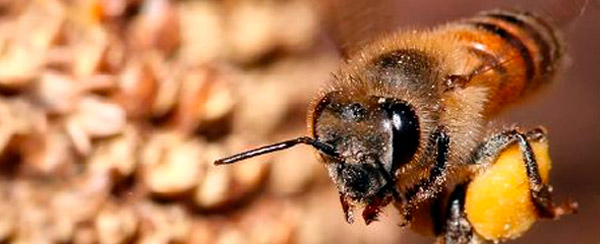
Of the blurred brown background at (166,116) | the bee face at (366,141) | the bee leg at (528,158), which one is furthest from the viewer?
the blurred brown background at (166,116)

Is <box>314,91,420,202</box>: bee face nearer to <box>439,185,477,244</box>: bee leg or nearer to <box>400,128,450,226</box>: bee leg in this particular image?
<box>400,128,450,226</box>: bee leg

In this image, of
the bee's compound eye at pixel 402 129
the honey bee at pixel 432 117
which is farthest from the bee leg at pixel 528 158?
the bee's compound eye at pixel 402 129

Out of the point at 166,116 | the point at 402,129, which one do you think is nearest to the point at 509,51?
the point at 402,129

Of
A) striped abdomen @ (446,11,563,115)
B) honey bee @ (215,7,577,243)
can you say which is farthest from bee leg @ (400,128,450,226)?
striped abdomen @ (446,11,563,115)

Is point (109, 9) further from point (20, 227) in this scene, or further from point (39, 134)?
point (20, 227)

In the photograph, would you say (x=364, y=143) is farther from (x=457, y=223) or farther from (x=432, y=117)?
(x=457, y=223)

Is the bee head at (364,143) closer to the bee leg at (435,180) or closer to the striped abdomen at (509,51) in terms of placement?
the bee leg at (435,180)

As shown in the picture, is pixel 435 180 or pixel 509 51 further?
pixel 509 51
